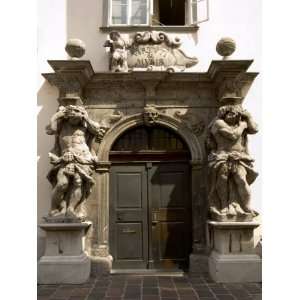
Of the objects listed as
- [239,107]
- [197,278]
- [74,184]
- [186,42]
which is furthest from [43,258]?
[186,42]

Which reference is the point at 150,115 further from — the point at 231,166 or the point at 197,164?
the point at 231,166

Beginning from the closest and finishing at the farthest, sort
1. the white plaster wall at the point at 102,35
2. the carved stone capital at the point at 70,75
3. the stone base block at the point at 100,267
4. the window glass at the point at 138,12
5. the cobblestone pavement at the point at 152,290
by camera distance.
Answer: the cobblestone pavement at the point at 152,290 < the carved stone capital at the point at 70,75 < the stone base block at the point at 100,267 < the white plaster wall at the point at 102,35 < the window glass at the point at 138,12

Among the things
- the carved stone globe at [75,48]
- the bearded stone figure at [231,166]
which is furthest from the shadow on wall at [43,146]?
the bearded stone figure at [231,166]

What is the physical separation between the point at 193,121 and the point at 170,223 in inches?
74.8

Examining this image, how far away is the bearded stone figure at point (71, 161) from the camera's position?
5.66m

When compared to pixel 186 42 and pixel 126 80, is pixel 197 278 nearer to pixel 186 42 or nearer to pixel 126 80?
pixel 126 80

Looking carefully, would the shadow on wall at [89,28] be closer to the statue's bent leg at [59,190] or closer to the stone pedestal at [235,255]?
the statue's bent leg at [59,190]

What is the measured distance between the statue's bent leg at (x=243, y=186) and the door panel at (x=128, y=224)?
5.63 ft

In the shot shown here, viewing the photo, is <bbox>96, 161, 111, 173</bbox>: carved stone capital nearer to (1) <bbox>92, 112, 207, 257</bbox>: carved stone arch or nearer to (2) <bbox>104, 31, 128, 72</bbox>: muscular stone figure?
(1) <bbox>92, 112, 207, 257</bbox>: carved stone arch

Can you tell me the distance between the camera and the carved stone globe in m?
5.98

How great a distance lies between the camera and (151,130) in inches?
258

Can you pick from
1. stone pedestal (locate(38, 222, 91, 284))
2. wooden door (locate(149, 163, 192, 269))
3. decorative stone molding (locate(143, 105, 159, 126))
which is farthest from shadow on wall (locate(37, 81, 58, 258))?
wooden door (locate(149, 163, 192, 269))

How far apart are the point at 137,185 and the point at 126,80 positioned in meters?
1.91

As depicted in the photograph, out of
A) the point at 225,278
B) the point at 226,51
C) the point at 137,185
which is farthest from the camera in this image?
the point at 137,185
